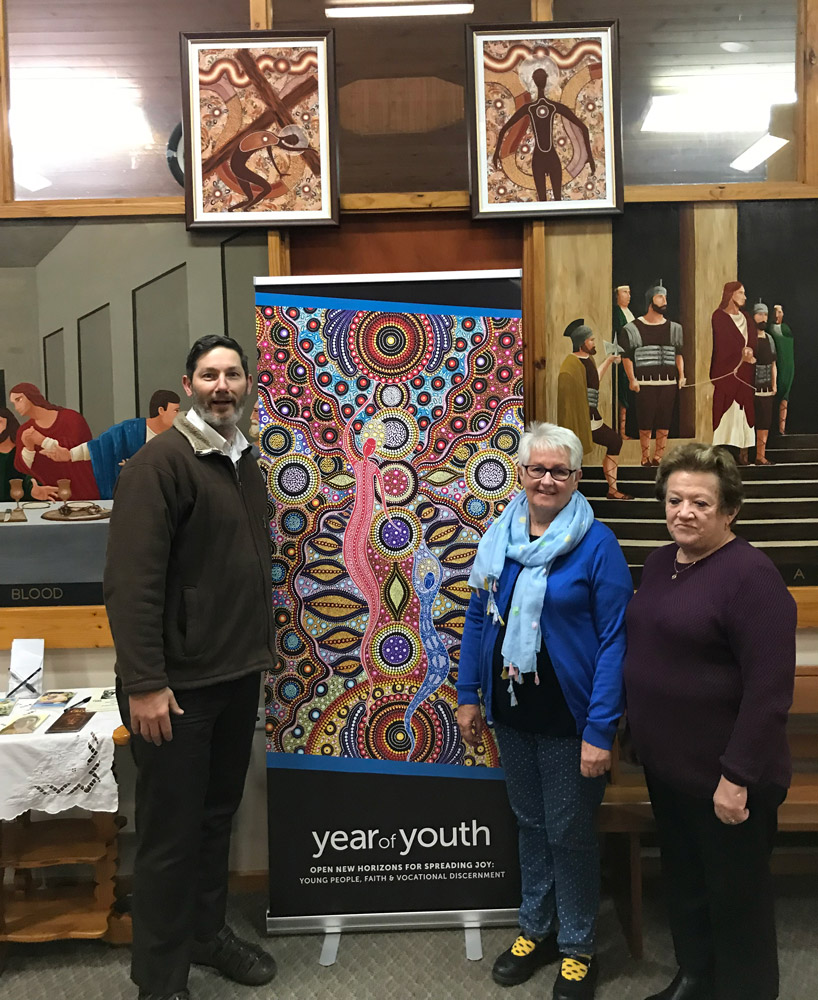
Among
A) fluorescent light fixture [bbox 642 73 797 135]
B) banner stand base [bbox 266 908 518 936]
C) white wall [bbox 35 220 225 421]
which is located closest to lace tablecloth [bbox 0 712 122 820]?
banner stand base [bbox 266 908 518 936]

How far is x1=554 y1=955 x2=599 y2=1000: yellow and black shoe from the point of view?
6.06 ft

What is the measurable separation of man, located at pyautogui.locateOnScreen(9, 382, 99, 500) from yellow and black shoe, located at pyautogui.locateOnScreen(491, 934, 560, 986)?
1931 millimetres

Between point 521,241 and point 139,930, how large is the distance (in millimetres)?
2338

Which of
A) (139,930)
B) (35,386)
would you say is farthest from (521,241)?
(139,930)

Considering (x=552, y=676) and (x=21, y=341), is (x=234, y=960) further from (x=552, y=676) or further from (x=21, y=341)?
(x=21, y=341)

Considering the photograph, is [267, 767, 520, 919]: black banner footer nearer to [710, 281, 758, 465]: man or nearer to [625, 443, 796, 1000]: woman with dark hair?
[625, 443, 796, 1000]: woman with dark hair

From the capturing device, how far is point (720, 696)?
4.99 ft

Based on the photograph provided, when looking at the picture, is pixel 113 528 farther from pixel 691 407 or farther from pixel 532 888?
pixel 691 407

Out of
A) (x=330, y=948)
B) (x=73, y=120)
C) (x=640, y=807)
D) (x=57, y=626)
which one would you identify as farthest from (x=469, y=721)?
(x=73, y=120)

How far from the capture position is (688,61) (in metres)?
2.41

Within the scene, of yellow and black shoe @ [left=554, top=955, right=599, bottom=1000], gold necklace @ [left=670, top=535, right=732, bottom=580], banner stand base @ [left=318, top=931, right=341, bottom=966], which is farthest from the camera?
banner stand base @ [left=318, top=931, right=341, bottom=966]

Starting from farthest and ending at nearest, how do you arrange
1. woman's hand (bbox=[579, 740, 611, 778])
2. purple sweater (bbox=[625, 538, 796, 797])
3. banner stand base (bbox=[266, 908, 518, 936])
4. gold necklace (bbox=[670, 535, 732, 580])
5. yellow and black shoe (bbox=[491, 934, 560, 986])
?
banner stand base (bbox=[266, 908, 518, 936]) → yellow and black shoe (bbox=[491, 934, 560, 986]) → woman's hand (bbox=[579, 740, 611, 778]) → gold necklace (bbox=[670, 535, 732, 580]) → purple sweater (bbox=[625, 538, 796, 797])

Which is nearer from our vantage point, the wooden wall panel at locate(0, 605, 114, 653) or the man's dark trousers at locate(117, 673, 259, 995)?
the man's dark trousers at locate(117, 673, 259, 995)

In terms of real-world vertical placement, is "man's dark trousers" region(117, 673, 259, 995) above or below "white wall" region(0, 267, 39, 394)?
below
